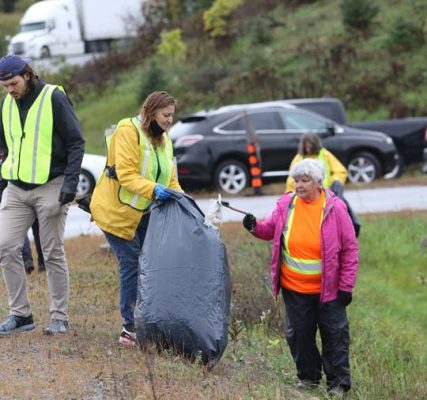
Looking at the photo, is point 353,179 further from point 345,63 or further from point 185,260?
point 185,260

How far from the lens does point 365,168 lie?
1959cm

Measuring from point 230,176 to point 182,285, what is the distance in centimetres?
1246

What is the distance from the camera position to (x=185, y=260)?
250 inches

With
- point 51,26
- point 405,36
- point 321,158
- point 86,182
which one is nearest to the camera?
point 321,158

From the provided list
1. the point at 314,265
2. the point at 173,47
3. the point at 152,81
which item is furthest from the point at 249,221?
the point at 173,47

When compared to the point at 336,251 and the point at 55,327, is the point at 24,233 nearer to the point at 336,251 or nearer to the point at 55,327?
the point at 55,327

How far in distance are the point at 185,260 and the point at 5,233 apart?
1.24m

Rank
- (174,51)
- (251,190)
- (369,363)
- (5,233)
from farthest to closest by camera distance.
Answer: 1. (174,51)
2. (251,190)
3. (369,363)
4. (5,233)

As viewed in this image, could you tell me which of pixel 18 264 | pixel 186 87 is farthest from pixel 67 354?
pixel 186 87

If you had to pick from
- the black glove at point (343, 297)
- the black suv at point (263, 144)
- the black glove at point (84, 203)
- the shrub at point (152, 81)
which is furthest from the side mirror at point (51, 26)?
the black glove at point (343, 297)

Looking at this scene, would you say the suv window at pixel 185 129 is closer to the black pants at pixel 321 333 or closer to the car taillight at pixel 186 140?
the car taillight at pixel 186 140

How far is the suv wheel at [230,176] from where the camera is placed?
61.3ft

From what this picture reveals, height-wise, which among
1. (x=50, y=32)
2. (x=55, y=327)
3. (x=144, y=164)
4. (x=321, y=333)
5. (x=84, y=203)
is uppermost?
(x=144, y=164)

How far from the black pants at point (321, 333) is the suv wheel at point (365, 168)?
12.7 m
